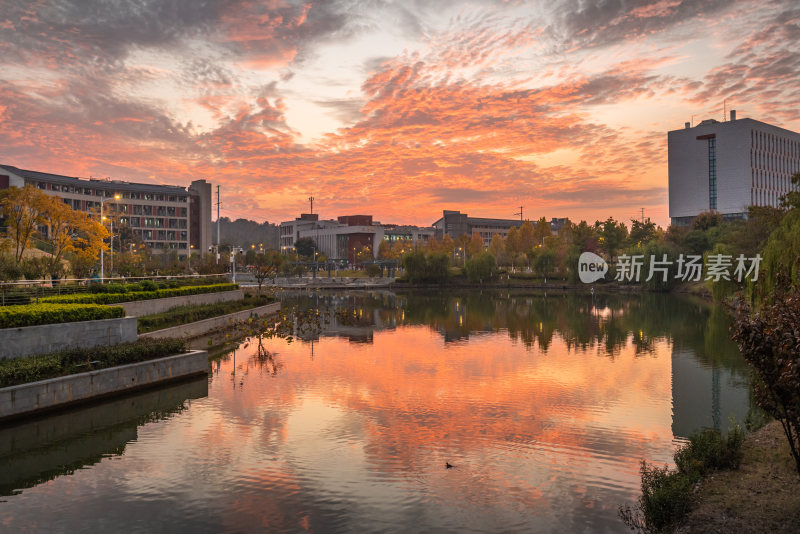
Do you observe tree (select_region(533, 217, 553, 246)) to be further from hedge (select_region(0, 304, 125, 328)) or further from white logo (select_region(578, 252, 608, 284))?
hedge (select_region(0, 304, 125, 328))

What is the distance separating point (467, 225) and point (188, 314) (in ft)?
486

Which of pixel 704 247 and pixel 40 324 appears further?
pixel 704 247

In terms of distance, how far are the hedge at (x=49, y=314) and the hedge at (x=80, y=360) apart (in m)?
1.12

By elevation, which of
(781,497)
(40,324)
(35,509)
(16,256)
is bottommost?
(35,509)

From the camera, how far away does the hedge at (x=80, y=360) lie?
15.5 m

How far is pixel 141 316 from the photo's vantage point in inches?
1035

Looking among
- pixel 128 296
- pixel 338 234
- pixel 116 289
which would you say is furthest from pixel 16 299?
pixel 338 234

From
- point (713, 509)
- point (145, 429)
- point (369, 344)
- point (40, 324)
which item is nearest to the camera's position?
point (713, 509)

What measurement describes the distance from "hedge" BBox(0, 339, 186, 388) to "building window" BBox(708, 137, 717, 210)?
120m

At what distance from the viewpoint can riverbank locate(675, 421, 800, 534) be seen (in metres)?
8.28

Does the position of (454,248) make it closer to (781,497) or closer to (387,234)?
(387,234)

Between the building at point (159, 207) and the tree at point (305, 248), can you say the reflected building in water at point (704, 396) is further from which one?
the tree at point (305, 248)

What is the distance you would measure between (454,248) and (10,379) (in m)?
118

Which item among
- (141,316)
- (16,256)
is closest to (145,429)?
(141,316)
